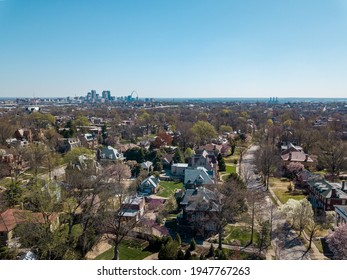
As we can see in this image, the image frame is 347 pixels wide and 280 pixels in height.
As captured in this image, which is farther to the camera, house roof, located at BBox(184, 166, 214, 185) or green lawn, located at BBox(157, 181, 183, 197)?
house roof, located at BBox(184, 166, 214, 185)

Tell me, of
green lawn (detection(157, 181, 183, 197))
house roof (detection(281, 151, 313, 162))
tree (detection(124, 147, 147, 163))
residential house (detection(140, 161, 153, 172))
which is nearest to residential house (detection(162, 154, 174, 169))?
residential house (detection(140, 161, 153, 172))

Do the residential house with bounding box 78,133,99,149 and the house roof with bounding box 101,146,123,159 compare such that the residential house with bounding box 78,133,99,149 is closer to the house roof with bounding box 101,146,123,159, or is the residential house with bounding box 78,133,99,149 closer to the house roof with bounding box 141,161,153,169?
the house roof with bounding box 101,146,123,159

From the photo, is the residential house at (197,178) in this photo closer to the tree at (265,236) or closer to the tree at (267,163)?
the tree at (267,163)

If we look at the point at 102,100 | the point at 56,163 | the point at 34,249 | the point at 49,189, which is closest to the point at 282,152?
the point at 56,163

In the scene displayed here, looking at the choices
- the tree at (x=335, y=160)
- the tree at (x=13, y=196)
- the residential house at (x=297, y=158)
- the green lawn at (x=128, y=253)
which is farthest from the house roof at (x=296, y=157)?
the tree at (x=13, y=196)

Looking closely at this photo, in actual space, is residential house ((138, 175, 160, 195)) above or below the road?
above

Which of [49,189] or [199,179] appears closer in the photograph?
[49,189]
